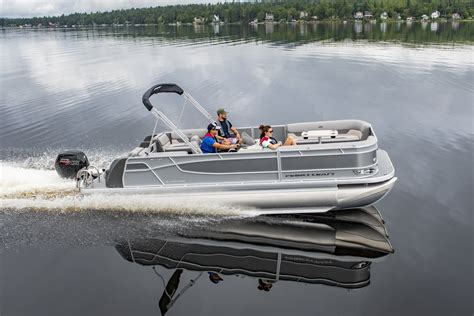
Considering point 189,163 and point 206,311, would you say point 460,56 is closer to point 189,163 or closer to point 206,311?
point 189,163

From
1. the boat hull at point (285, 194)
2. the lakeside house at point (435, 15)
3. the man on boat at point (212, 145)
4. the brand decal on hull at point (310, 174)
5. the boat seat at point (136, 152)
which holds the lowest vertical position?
the boat hull at point (285, 194)

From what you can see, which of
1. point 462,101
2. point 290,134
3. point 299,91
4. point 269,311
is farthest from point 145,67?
point 269,311

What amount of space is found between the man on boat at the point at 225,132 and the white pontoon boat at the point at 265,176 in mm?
708

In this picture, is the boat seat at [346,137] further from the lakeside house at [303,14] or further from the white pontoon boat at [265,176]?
the lakeside house at [303,14]

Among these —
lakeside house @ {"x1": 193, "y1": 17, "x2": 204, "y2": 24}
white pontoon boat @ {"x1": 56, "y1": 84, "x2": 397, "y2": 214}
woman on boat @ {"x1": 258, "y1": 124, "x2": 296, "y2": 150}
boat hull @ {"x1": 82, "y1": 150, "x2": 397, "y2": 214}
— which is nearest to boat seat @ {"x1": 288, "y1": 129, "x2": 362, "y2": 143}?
white pontoon boat @ {"x1": 56, "y1": 84, "x2": 397, "y2": 214}

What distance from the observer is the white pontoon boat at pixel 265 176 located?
8742 millimetres

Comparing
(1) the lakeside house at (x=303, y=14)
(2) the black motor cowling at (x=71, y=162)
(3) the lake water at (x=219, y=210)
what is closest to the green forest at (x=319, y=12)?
(1) the lakeside house at (x=303, y=14)

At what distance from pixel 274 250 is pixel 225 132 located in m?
3.39

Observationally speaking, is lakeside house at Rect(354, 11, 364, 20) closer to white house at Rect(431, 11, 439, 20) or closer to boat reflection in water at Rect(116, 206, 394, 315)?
white house at Rect(431, 11, 439, 20)

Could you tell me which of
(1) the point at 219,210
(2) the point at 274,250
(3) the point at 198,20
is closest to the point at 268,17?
(3) the point at 198,20

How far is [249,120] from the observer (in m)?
17.9

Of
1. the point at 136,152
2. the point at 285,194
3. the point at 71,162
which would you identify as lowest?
the point at 285,194

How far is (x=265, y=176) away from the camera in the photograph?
29.7ft

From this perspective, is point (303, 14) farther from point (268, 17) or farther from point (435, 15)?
point (435, 15)
